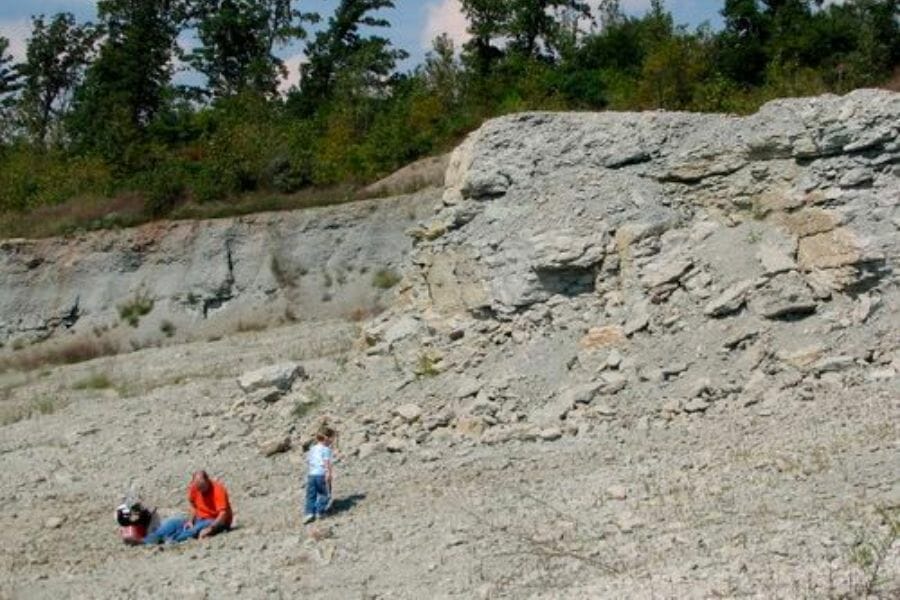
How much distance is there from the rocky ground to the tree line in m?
17.9

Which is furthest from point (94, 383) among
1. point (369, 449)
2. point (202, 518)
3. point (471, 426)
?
point (202, 518)

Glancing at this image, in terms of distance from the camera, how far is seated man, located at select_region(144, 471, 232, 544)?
48.1 feet

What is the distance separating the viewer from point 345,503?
1504cm

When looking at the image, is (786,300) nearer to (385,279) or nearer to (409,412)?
(409,412)

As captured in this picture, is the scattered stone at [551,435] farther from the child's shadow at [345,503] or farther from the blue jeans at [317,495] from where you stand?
the blue jeans at [317,495]

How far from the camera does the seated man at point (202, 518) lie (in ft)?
48.1

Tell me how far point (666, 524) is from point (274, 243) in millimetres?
27662

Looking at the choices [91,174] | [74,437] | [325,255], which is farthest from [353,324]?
[91,174]

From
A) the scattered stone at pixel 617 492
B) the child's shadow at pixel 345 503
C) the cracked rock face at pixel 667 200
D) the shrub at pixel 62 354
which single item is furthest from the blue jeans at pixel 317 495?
the shrub at pixel 62 354

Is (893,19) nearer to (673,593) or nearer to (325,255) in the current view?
(325,255)

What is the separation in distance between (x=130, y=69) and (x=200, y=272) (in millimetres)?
21827

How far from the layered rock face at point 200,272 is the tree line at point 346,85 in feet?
8.28

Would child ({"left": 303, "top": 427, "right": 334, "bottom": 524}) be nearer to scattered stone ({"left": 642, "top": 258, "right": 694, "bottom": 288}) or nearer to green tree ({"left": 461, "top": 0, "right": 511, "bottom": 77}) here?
scattered stone ({"left": 642, "top": 258, "right": 694, "bottom": 288})

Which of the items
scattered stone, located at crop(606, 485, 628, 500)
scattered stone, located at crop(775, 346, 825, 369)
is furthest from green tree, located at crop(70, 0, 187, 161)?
scattered stone, located at crop(606, 485, 628, 500)
